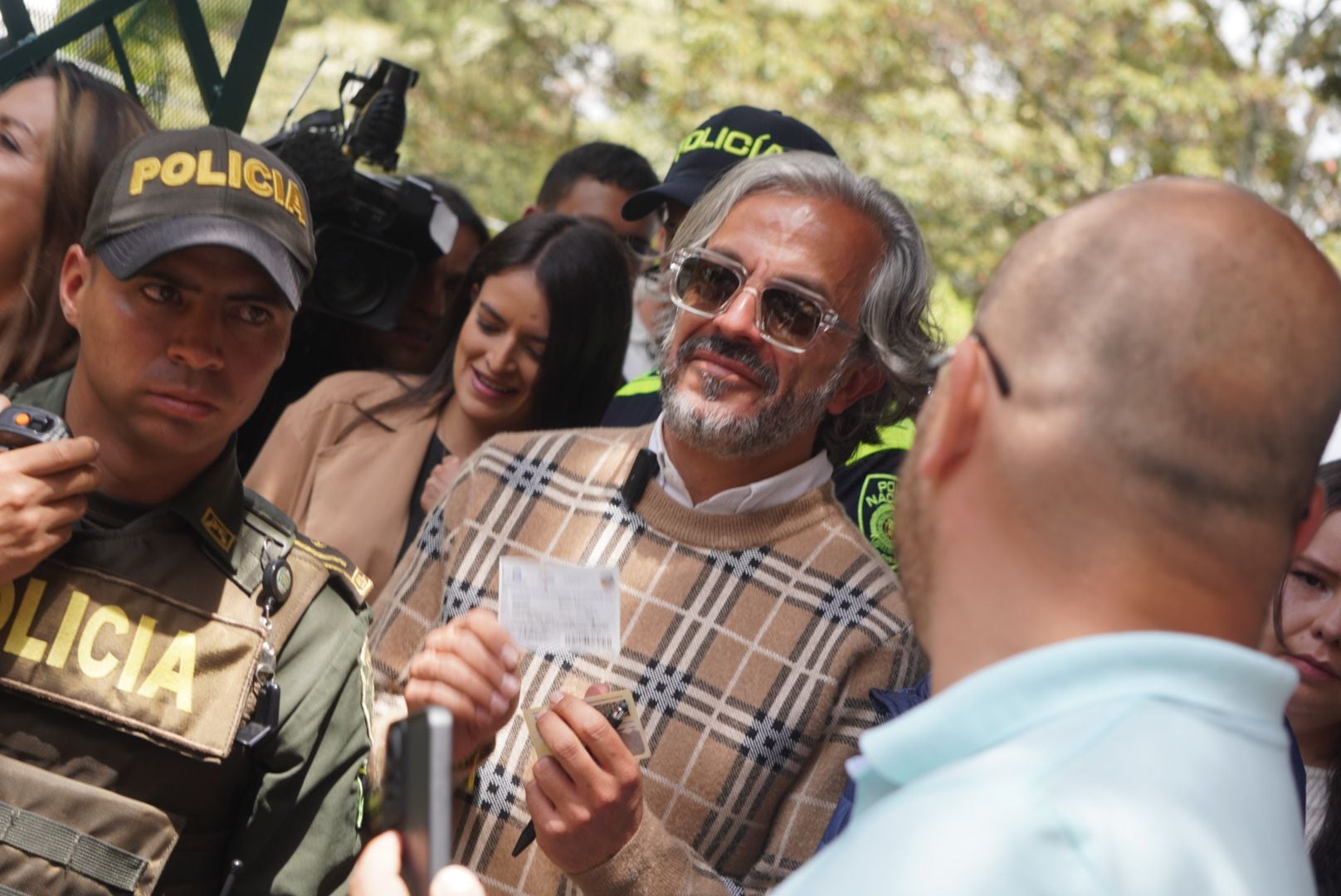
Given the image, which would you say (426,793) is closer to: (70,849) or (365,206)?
(70,849)

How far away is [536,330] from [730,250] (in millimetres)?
1160

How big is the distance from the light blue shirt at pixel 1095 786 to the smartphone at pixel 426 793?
11.9 inches

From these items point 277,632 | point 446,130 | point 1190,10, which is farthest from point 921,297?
point 446,130

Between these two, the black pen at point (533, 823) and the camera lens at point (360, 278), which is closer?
the black pen at point (533, 823)

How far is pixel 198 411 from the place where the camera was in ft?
6.71

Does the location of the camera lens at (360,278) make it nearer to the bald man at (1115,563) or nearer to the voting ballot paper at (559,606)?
the voting ballot paper at (559,606)

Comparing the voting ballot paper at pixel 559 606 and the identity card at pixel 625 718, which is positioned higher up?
the voting ballot paper at pixel 559 606

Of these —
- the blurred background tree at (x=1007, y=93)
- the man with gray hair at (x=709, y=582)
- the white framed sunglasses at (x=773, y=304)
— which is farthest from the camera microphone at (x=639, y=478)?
the blurred background tree at (x=1007, y=93)

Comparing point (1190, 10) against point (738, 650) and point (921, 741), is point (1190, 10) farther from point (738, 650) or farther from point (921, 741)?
point (921, 741)

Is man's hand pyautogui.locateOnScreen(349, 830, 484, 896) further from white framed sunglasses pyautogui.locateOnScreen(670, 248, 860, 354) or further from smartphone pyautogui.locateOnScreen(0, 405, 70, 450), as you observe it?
white framed sunglasses pyautogui.locateOnScreen(670, 248, 860, 354)

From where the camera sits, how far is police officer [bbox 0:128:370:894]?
1876mm

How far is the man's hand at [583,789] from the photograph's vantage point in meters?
2.02

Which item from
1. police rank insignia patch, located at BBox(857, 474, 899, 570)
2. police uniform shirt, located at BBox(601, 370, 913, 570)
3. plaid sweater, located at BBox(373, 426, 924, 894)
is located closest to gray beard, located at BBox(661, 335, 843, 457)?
plaid sweater, located at BBox(373, 426, 924, 894)

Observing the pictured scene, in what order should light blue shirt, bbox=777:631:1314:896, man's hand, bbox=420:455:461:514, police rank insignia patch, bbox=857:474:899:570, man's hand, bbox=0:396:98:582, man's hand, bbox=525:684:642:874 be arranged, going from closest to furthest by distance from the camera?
light blue shirt, bbox=777:631:1314:896 < man's hand, bbox=0:396:98:582 < man's hand, bbox=525:684:642:874 < police rank insignia patch, bbox=857:474:899:570 < man's hand, bbox=420:455:461:514
